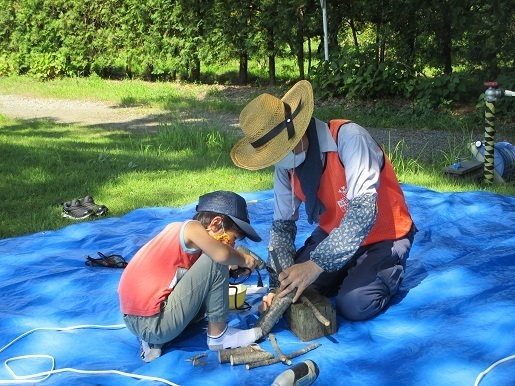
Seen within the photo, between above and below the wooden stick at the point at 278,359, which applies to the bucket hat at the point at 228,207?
Answer: above

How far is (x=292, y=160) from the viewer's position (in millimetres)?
3293

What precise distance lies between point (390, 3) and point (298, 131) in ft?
26.1

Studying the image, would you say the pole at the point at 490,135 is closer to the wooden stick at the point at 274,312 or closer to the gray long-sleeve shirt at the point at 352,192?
the gray long-sleeve shirt at the point at 352,192

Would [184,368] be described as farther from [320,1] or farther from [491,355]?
[320,1]

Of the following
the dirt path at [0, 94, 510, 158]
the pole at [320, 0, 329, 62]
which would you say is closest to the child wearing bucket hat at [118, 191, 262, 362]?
the dirt path at [0, 94, 510, 158]

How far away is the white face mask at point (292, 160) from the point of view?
3.27 metres

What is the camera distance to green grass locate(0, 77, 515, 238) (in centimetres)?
575

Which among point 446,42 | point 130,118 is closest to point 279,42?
point 446,42

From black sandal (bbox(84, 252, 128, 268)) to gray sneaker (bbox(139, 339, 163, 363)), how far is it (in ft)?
3.63

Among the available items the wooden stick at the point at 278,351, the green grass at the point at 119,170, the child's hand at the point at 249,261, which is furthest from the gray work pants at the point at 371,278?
the green grass at the point at 119,170

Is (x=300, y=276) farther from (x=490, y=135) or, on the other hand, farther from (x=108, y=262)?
(x=490, y=135)

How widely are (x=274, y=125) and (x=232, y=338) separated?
0.99m

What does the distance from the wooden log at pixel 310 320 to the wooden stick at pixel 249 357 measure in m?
0.23

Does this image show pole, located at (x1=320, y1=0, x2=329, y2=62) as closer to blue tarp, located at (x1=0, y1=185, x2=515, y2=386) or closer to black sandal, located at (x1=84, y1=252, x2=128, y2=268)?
blue tarp, located at (x1=0, y1=185, x2=515, y2=386)
